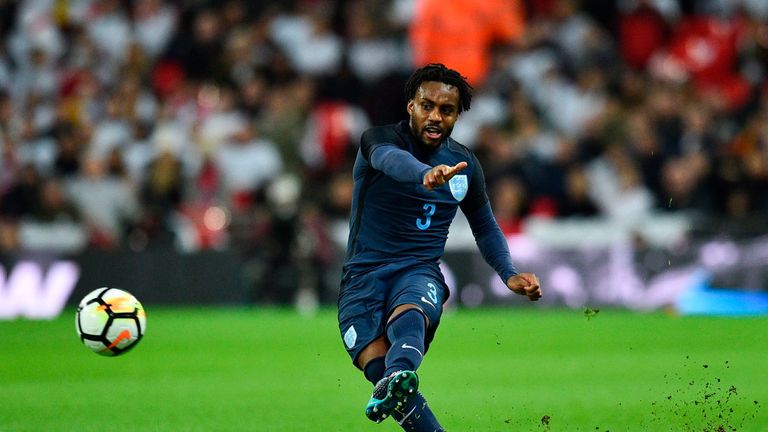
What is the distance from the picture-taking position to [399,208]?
253 inches

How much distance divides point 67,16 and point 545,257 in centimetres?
786

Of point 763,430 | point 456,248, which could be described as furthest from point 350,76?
point 763,430

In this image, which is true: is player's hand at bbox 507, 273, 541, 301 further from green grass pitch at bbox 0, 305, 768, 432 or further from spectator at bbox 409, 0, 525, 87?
spectator at bbox 409, 0, 525, 87

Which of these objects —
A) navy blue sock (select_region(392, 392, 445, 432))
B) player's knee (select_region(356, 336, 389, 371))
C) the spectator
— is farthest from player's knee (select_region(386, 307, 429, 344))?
the spectator

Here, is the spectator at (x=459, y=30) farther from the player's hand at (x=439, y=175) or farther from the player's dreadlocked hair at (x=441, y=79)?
the player's hand at (x=439, y=175)

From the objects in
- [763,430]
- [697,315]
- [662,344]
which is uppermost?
[697,315]

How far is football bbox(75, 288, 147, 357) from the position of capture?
791 cm

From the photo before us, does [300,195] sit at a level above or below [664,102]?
below

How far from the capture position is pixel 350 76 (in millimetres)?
18141

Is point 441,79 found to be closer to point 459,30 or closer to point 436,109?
point 436,109

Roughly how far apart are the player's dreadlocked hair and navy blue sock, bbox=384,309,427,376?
3.43 ft

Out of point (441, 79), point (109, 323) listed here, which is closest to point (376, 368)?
point (441, 79)

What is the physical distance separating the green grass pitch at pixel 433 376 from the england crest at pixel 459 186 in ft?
4.71

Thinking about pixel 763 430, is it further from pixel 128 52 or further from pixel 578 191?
pixel 128 52
